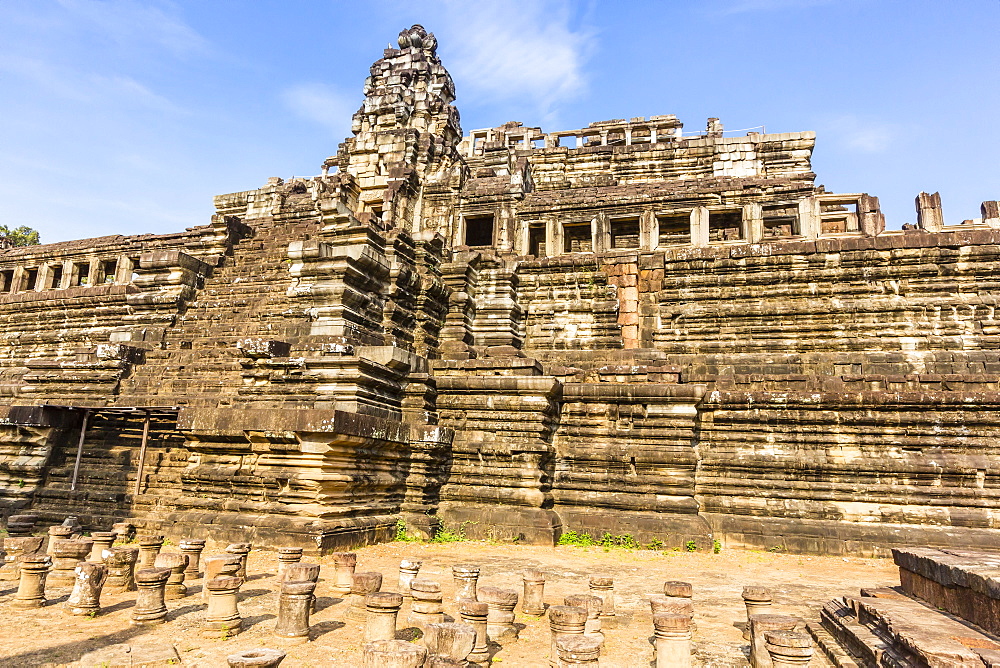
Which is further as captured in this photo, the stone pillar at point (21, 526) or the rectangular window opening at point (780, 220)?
the rectangular window opening at point (780, 220)

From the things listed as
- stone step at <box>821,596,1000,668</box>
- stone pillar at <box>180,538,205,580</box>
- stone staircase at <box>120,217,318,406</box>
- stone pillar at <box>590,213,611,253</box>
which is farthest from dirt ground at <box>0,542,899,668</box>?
stone pillar at <box>590,213,611,253</box>

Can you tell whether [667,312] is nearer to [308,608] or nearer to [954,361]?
[954,361]

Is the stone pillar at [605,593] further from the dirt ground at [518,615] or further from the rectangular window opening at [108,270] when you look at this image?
the rectangular window opening at [108,270]

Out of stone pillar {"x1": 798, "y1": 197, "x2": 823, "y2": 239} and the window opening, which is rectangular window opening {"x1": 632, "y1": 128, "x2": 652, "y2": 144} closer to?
stone pillar {"x1": 798, "y1": 197, "x2": 823, "y2": 239}

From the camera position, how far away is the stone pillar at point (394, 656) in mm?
3852

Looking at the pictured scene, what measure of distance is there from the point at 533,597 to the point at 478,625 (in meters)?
1.43

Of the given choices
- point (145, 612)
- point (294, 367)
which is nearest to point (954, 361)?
point (294, 367)

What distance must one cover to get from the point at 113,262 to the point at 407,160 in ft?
44.5

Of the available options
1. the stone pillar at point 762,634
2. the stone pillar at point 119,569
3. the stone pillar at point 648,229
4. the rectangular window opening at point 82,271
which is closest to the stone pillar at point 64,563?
the stone pillar at point 119,569

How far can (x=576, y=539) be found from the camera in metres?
11.7

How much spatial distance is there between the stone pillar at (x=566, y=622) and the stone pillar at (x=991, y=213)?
2147 cm

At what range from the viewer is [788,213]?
20.8 m

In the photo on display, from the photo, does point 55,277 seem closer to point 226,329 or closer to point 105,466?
point 226,329

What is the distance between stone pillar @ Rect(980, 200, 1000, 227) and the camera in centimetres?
1977
